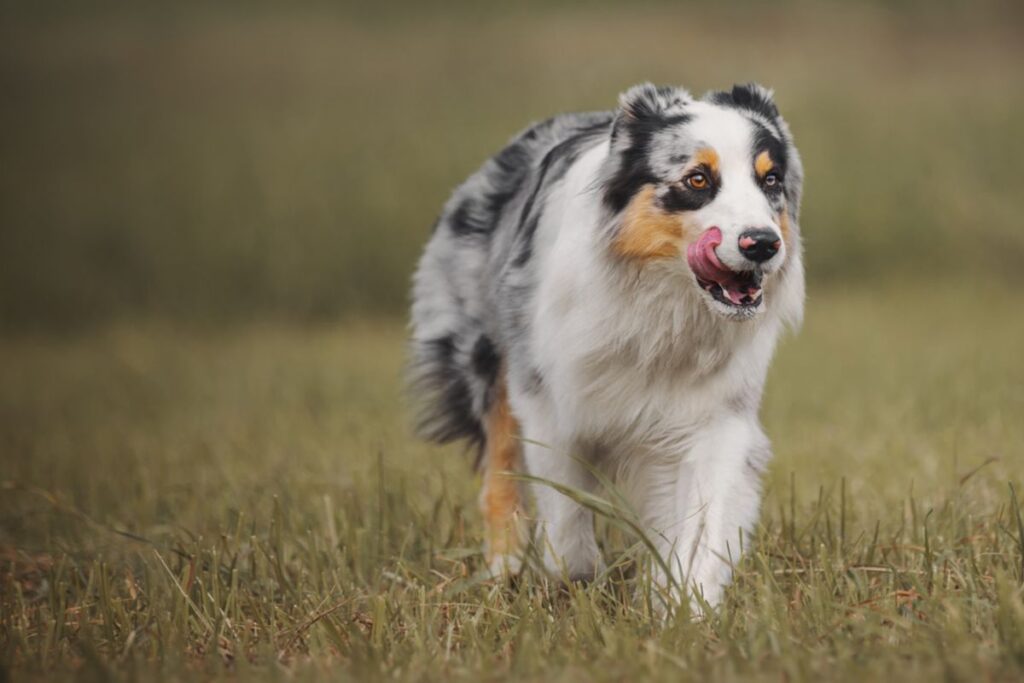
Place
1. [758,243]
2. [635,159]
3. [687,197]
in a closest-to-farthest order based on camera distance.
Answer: [758,243], [687,197], [635,159]

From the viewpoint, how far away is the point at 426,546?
14.2ft

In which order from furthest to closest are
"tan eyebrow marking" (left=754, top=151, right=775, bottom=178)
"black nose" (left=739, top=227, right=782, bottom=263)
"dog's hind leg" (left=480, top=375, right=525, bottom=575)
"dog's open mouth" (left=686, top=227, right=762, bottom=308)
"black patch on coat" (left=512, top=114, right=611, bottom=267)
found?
"dog's hind leg" (left=480, top=375, right=525, bottom=575) < "black patch on coat" (left=512, top=114, right=611, bottom=267) < "tan eyebrow marking" (left=754, top=151, right=775, bottom=178) < "dog's open mouth" (left=686, top=227, right=762, bottom=308) < "black nose" (left=739, top=227, right=782, bottom=263)

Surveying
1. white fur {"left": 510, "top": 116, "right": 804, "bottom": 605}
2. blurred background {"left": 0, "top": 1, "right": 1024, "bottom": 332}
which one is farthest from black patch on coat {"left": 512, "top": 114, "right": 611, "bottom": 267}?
blurred background {"left": 0, "top": 1, "right": 1024, "bottom": 332}

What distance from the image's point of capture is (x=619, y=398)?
3.79m

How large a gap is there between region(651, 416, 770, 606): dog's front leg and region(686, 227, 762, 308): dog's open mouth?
1.45 ft

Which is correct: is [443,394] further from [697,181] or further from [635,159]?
[697,181]

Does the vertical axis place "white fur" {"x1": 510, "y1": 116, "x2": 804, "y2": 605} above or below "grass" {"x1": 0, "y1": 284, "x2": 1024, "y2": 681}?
above

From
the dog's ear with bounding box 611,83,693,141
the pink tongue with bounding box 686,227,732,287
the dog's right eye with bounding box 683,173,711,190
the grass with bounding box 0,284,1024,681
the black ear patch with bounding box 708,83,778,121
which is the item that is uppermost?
the black ear patch with bounding box 708,83,778,121

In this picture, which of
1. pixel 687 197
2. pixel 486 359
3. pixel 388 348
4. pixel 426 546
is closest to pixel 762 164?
pixel 687 197

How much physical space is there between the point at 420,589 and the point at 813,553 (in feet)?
3.83

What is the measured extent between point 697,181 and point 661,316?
39 centimetres

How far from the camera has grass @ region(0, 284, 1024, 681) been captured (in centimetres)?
291

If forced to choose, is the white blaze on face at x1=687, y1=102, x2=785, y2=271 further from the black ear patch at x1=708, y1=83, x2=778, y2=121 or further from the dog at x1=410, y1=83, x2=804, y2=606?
the black ear patch at x1=708, y1=83, x2=778, y2=121

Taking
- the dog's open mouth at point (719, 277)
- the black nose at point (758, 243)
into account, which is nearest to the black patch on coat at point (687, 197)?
the dog's open mouth at point (719, 277)
